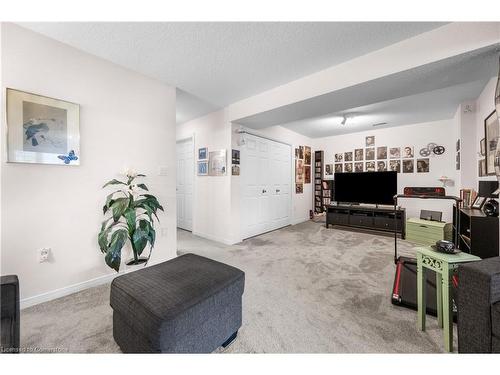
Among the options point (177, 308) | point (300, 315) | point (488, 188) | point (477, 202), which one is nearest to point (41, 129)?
point (177, 308)

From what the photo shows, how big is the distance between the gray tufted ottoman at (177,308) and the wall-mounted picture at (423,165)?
16.6 ft

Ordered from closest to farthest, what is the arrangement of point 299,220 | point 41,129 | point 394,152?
point 41,129 → point 394,152 → point 299,220

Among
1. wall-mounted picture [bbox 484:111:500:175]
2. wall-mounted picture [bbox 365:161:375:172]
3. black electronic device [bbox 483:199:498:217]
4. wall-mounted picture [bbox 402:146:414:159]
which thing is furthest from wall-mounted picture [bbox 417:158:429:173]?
black electronic device [bbox 483:199:498:217]

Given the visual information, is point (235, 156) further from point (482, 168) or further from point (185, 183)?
point (482, 168)

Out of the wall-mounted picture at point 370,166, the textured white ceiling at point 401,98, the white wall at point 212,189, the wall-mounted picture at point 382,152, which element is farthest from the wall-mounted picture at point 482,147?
the white wall at point 212,189

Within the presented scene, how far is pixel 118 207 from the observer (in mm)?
2033

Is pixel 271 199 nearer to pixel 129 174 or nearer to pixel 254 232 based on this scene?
pixel 254 232

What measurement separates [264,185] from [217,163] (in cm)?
117

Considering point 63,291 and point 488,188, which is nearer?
point 63,291

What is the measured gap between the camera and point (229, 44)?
192cm

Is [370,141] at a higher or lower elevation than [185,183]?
higher

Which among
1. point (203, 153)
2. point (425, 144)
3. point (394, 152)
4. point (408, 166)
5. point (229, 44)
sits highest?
point (229, 44)

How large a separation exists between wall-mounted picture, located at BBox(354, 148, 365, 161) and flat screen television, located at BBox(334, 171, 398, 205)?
0.87m

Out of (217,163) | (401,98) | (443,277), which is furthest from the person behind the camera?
(217,163)
